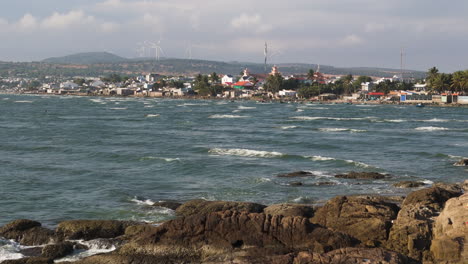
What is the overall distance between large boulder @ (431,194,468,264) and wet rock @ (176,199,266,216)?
6.40 metres

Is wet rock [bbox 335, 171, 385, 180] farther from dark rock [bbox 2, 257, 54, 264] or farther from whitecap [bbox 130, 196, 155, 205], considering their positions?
dark rock [bbox 2, 257, 54, 264]

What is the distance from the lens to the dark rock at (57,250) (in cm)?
1458

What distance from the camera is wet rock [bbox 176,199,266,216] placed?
18531 mm

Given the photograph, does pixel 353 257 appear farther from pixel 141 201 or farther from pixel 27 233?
pixel 141 201

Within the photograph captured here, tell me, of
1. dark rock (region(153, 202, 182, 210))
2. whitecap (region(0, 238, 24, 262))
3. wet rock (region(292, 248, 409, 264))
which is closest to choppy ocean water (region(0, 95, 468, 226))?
dark rock (region(153, 202, 182, 210))

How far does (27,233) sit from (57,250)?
2.10 meters

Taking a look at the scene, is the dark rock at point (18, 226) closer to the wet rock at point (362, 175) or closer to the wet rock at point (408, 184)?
the wet rock at point (408, 184)

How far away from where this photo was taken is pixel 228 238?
13680mm

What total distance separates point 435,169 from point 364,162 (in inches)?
163

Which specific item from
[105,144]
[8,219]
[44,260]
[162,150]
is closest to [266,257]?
[44,260]

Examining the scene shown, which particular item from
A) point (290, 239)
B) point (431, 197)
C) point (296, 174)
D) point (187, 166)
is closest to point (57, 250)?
point (290, 239)

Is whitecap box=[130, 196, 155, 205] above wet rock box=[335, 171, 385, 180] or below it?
below

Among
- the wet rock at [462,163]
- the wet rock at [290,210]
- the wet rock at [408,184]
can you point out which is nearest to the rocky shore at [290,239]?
the wet rock at [290,210]

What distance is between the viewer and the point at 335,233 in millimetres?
13523
